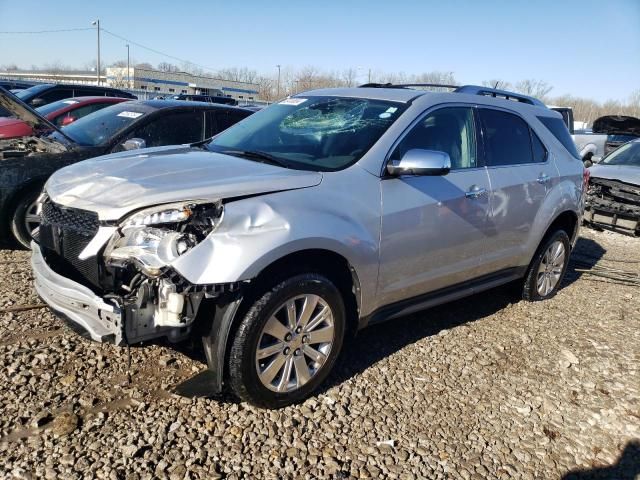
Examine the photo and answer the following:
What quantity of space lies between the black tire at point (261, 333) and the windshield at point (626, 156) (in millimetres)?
8374

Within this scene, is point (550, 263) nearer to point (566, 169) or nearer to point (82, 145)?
point (566, 169)

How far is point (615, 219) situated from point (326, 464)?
7723 mm

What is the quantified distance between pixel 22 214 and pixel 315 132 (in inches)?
121

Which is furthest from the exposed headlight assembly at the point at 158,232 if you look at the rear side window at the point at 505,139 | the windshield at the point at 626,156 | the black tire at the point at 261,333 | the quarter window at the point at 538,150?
the windshield at the point at 626,156

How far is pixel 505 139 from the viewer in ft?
14.7

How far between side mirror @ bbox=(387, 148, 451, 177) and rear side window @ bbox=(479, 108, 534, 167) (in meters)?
1.07

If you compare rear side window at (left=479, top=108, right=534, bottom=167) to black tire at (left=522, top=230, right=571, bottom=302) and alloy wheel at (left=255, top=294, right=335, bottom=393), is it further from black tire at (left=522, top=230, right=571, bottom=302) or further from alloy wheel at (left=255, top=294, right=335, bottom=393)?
alloy wheel at (left=255, top=294, right=335, bottom=393)

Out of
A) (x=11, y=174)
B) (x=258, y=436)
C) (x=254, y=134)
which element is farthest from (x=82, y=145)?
(x=258, y=436)

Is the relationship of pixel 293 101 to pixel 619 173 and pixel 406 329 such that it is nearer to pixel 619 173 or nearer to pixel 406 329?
pixel 406 329

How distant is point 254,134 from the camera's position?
13.3ft

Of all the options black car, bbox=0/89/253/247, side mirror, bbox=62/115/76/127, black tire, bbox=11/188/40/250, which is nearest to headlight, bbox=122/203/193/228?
black car, bbox=0/89/253/247

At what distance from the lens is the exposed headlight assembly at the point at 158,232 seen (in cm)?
266

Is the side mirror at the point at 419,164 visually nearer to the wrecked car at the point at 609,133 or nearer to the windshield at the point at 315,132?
the windshield at the point at 315,132

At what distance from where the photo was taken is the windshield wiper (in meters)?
3.38
